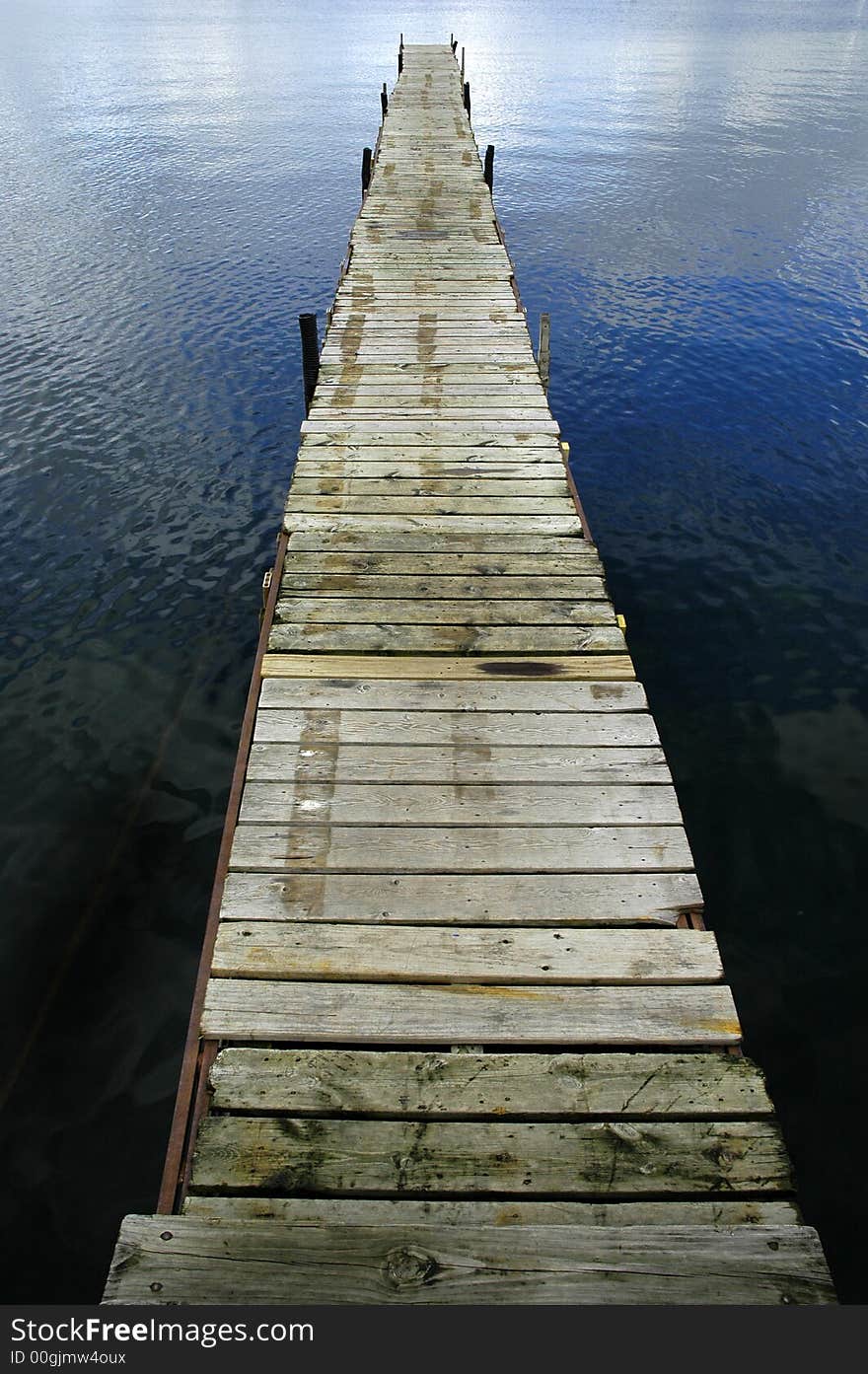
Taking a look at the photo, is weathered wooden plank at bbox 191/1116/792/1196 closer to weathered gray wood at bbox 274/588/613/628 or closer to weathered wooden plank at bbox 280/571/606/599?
weathered gray wood at bbox 274/588/613/628

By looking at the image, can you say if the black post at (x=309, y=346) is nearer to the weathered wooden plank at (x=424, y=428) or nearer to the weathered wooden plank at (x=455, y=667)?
the weathered wooden plank at (x=424, y=428)

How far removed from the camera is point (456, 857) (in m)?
5.70

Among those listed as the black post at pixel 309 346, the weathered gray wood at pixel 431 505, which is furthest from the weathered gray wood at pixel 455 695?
the black post at pixel 309 346

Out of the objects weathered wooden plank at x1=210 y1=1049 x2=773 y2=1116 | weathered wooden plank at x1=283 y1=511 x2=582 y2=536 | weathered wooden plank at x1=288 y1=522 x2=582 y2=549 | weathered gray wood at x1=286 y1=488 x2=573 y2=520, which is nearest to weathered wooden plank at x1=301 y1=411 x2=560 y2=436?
weathered gray wood at x1=286 y1=488 x2=573 y2=520

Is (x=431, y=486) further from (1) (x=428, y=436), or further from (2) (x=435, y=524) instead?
(1) (x=428, y=436)

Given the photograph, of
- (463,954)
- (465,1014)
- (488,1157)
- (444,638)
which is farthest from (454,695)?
(488,1157)

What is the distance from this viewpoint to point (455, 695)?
23.2ft

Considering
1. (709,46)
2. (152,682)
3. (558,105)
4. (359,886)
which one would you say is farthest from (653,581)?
(709,46)

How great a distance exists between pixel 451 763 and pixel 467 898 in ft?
4.39

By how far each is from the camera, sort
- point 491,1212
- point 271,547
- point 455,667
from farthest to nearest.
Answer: point 271,547 → point 455,667 → point 491,1212

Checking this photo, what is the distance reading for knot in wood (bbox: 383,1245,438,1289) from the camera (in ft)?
11.7

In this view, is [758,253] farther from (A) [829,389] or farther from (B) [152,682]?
(B) [152,682]

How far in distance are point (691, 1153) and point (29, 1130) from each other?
597 cm

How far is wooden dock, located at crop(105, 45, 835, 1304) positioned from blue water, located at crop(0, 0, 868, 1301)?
3185mm
